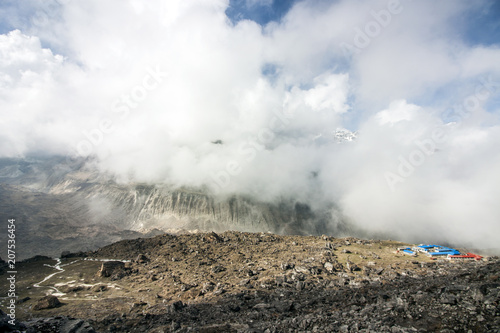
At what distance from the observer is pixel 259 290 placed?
2686cm

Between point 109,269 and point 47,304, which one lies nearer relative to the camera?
point 47,304

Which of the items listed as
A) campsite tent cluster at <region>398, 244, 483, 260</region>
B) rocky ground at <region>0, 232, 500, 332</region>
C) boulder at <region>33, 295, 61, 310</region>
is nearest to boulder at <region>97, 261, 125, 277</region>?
rocky ground at <region>0, 232, 500, 332</region>

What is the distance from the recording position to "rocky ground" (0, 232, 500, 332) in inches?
656

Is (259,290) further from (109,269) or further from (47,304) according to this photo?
(109,269)

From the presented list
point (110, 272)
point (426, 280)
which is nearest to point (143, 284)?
point (110, 272)

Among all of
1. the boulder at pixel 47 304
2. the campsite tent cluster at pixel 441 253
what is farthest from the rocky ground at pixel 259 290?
the campsite tent cluster at pixel 441 253

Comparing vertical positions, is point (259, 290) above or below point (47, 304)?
above

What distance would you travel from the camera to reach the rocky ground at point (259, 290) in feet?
54.7

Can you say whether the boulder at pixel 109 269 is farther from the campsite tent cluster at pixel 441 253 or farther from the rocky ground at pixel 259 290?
the campsite tent cluster at pixel 441 253

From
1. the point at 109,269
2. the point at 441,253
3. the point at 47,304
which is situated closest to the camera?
the point at 47,304

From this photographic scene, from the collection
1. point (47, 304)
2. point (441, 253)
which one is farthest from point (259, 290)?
point (441, 253)

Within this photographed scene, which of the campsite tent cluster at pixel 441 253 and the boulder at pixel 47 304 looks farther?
the campsite tent cluster at pixel 441 253

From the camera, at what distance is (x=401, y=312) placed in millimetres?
16766

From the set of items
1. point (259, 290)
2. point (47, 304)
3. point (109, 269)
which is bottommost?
point (47, 304)
